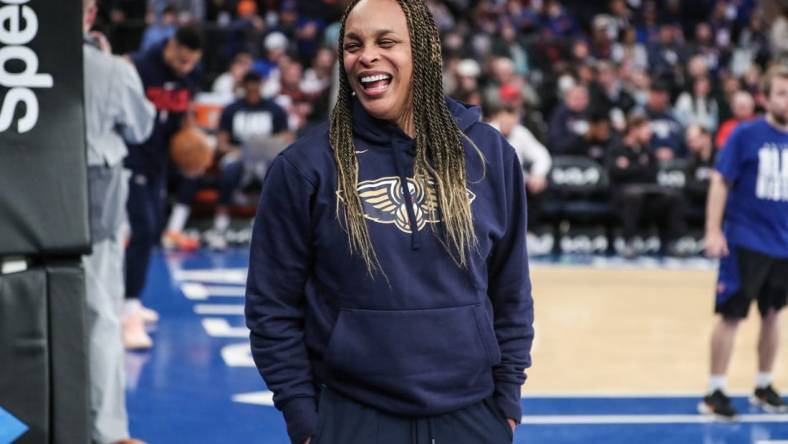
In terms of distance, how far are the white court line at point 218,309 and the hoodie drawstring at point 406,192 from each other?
20.6 feet

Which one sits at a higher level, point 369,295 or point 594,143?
point 369,295

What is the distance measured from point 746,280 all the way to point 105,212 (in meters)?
3.49

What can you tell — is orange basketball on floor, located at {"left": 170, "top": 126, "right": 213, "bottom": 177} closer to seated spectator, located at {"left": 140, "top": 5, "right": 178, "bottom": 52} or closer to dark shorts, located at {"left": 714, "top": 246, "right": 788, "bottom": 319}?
dark shorts, located at {"left": 714, "top": 246, "right": 788, "bottom": 319}

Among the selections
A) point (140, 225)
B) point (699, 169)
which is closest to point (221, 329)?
point (140, 225)

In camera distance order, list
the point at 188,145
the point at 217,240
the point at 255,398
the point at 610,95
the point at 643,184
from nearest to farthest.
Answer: the point at 255,398, the point at 188,145, the point at 217,240, the point at 643,184, the point at 610,95

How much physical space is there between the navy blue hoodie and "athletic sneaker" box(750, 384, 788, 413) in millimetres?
4059

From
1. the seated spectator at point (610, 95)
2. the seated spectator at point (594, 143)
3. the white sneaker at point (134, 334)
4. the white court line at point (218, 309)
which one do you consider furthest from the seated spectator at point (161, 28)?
the white sneaker at point (134, 334)

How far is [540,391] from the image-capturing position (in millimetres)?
6531

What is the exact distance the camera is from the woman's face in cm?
259

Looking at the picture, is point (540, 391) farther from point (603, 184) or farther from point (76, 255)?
point (603, 184)

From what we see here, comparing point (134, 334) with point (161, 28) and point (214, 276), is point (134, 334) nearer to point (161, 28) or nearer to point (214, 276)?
point (214, 276)

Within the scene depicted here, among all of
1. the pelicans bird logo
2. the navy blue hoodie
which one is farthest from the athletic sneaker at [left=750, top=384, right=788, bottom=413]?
the pelicans bird logo

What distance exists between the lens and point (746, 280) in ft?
19.6

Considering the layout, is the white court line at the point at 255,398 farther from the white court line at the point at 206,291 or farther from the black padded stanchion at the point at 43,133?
the white court line at the point at 206,291
